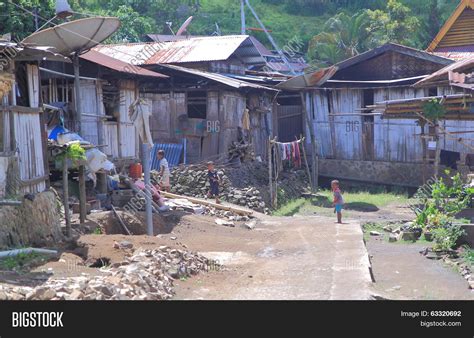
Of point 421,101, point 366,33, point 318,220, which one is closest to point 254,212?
point 318,220

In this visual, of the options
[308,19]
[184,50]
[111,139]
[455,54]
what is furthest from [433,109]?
[308,19]

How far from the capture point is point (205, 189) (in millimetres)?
22500

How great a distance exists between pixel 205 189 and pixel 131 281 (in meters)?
12.6

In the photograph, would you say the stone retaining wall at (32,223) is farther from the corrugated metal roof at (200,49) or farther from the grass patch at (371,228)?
the corrugated metal roof at (200,49)

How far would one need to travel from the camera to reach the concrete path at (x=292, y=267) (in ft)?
35.7

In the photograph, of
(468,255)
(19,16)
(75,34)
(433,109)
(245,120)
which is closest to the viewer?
(468,255)

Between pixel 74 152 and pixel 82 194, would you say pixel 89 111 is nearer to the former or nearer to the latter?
pixel 82 194

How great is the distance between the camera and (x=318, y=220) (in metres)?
20.6

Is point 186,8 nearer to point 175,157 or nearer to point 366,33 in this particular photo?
point 366,33

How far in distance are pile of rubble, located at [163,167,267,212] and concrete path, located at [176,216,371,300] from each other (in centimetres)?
277

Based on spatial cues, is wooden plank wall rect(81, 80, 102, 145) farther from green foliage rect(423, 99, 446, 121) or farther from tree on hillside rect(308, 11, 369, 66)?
tree on hillside rect(308, 11, 369, 66)

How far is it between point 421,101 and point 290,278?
11.1 metres

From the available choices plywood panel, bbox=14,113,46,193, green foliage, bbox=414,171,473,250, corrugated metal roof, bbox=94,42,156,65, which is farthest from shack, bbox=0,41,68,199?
corrugated metal roof, bbox=94,42,156,65

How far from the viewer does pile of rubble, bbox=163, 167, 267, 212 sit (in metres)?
22.2
